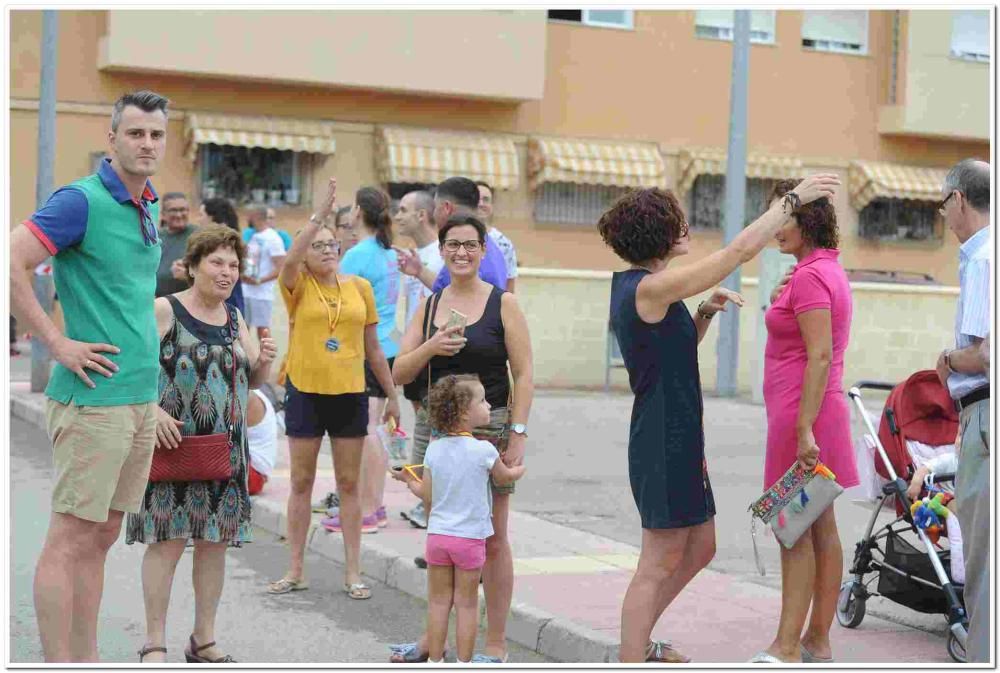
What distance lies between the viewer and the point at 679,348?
5379 mm

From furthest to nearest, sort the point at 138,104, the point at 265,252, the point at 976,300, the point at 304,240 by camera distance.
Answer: the point at 265,252 < the point at 304,240 < the point at 138,104 < the point at 976,300

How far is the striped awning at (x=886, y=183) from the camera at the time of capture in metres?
26.7

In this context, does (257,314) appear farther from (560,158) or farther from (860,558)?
(860,558)

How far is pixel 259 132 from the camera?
74.0ft

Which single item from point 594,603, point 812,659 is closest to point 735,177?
point 594,603

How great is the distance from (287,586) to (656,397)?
2987 millimetres

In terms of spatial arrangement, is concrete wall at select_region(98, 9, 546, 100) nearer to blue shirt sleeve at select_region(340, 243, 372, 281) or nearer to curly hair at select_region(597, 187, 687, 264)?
blue shirt sleeve at select_region(340, 243, 372, 281)

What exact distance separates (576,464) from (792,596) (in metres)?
7.11

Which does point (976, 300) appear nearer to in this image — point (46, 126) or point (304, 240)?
point (304, 240)

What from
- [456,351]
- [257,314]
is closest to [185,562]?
[456,351]

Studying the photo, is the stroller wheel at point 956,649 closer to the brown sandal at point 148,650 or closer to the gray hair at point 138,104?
the brown sandal at point 148,650

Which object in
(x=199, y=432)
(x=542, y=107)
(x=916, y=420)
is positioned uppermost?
(x=542, y=107)

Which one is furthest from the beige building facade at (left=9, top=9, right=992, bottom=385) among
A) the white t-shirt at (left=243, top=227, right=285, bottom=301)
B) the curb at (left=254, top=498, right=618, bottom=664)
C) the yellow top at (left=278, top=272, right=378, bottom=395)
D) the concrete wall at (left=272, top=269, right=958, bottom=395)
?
the yellow top at (left=278, top=272, right=378, bottom=395)

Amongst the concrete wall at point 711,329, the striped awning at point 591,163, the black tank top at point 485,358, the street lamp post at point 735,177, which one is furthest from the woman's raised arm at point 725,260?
the striped awning at point 591,163
